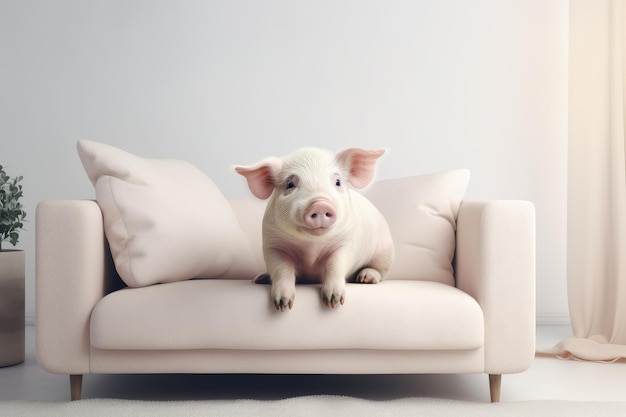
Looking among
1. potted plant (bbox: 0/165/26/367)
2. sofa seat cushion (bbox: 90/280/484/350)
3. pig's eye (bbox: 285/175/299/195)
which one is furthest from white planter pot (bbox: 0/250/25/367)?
pig's eye (bbox: 285/175/299/195)

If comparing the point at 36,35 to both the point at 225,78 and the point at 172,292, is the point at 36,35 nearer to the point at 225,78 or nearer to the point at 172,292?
the point at 225,78

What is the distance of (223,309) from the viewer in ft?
6.66

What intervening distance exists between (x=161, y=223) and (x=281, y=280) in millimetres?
489

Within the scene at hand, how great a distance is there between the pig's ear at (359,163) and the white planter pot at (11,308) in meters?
1.49

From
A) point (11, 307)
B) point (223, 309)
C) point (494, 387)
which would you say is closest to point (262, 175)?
point (223, 309)

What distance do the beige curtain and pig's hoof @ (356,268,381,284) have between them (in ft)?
5.14

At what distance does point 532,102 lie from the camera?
3836 mm

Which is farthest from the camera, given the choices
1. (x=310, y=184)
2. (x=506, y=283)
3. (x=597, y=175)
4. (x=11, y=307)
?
(x=597, y=175)

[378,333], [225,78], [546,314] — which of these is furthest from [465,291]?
[225,78]

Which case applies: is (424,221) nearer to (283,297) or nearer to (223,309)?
(283,297)

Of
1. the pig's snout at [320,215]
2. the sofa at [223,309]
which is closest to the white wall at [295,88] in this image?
the sofa at [223,309]

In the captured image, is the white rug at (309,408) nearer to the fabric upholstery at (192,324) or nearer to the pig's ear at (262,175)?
the fabric upholstery at (192,324)

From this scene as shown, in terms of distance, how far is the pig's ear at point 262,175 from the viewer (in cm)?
204

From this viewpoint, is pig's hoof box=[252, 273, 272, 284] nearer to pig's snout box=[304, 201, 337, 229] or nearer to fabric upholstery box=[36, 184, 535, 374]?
fabric upholstery box=[36, 184, 535, 374]
